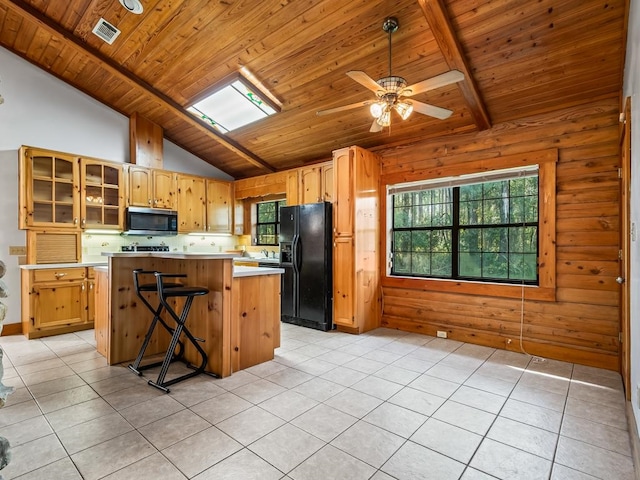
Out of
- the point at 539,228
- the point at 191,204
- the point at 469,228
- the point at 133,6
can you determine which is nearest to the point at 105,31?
the point at 133,6

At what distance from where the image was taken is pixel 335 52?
3.43 metres

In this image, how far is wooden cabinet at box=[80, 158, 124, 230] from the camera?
4.74 metres

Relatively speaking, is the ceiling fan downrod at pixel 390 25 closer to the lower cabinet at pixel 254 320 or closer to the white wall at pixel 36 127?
the lower cabinet at pixel 254 320

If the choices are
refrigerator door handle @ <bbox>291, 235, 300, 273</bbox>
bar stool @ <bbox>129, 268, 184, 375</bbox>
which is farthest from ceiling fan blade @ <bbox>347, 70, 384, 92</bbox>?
refrigerator door handle @ <bbox>291, 235, 300, 273</bbox>

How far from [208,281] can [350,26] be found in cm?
271

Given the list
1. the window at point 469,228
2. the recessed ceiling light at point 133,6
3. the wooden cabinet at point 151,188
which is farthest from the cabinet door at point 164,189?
the window at point 469,228

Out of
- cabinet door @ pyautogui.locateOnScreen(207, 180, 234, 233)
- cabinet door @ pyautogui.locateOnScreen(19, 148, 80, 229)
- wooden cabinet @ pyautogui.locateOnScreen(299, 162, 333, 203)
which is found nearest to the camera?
cabinet door @ pyautogui.locateOnScreen(19, 148, 80, 229)

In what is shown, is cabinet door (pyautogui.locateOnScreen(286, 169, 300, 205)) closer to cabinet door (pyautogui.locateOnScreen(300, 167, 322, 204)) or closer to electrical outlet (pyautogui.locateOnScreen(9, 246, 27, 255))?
cabinet door (pyautogui.locateOnScreen(300, 167, 322, 204))

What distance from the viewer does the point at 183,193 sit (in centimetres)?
590

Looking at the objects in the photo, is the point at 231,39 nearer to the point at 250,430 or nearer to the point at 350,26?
the point at 350,26

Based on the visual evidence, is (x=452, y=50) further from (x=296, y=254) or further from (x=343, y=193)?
(x=296, y=254)

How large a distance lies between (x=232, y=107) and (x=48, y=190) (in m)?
2.68

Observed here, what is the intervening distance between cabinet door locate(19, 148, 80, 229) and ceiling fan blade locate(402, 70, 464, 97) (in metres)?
4.58

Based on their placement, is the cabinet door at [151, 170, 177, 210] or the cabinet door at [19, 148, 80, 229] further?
the cabinet door at [151, 170, 177, 210]
